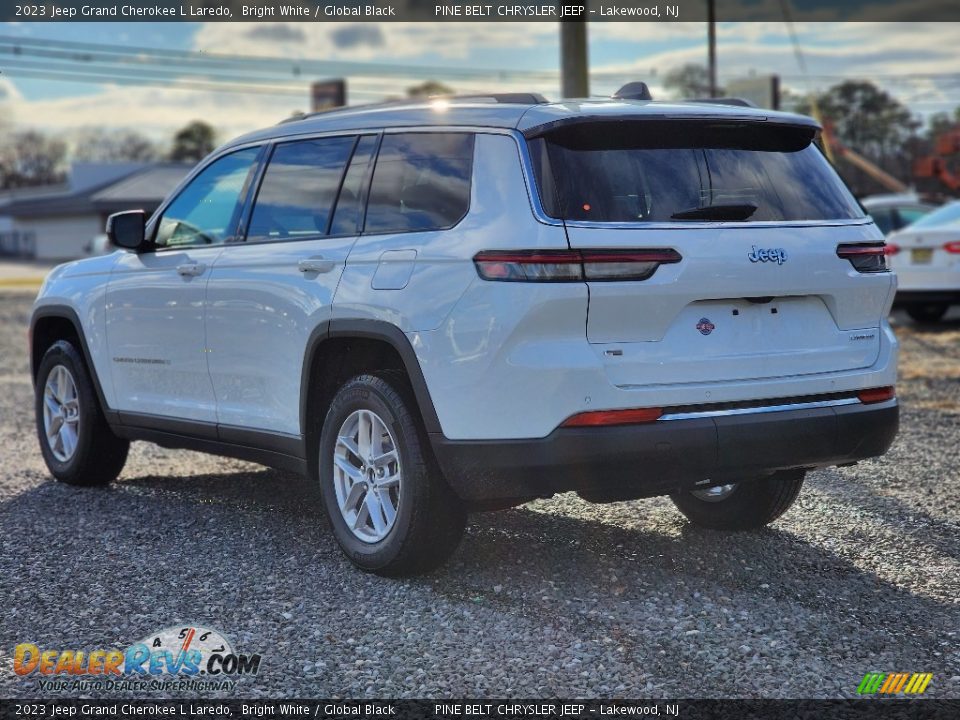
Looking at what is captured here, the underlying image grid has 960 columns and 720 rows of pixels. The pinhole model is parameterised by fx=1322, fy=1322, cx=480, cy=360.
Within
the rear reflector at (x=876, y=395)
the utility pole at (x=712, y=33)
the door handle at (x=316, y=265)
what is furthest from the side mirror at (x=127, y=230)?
the utility pole at (x=712, y=33)

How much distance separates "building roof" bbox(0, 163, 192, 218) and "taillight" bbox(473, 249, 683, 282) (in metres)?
53.9

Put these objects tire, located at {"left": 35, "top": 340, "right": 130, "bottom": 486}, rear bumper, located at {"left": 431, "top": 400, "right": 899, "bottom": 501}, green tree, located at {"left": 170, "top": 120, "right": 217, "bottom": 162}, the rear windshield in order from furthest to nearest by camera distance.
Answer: green tree, located at {"left": 170, "top": 120, "right": 217, "bottom": 162} < tire, located at {"left": 35, "top": 340, "right": 130, "bottom": 486} < the rear windshield < rear bumper, located at {"left": 431, "top": 400, "right": 899, "bottom": 501}

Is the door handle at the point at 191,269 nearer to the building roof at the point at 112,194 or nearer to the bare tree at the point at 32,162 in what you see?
the building roof at the point at 112,194

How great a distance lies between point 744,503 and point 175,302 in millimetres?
2952

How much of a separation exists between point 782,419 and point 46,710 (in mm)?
2768

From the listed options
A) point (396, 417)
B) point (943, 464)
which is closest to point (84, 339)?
point (396, 417)

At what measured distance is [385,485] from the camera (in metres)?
5.35

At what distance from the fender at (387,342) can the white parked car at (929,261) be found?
1173 cm

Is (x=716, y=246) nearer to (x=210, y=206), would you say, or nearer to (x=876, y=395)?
(x=876, y=395)

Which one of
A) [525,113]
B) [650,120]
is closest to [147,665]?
[525,113]

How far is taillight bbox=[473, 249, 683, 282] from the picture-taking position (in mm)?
4691

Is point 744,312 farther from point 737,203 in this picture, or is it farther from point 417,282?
point 417,282

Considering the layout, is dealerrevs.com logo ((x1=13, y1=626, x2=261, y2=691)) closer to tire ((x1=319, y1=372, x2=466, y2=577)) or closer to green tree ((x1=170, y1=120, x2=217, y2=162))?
tire ((x1=319, y1=372, x2=466, y2=577))

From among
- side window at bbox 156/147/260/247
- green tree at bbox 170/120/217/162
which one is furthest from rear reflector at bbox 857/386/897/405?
green tree at bbox 170/120/217/162
